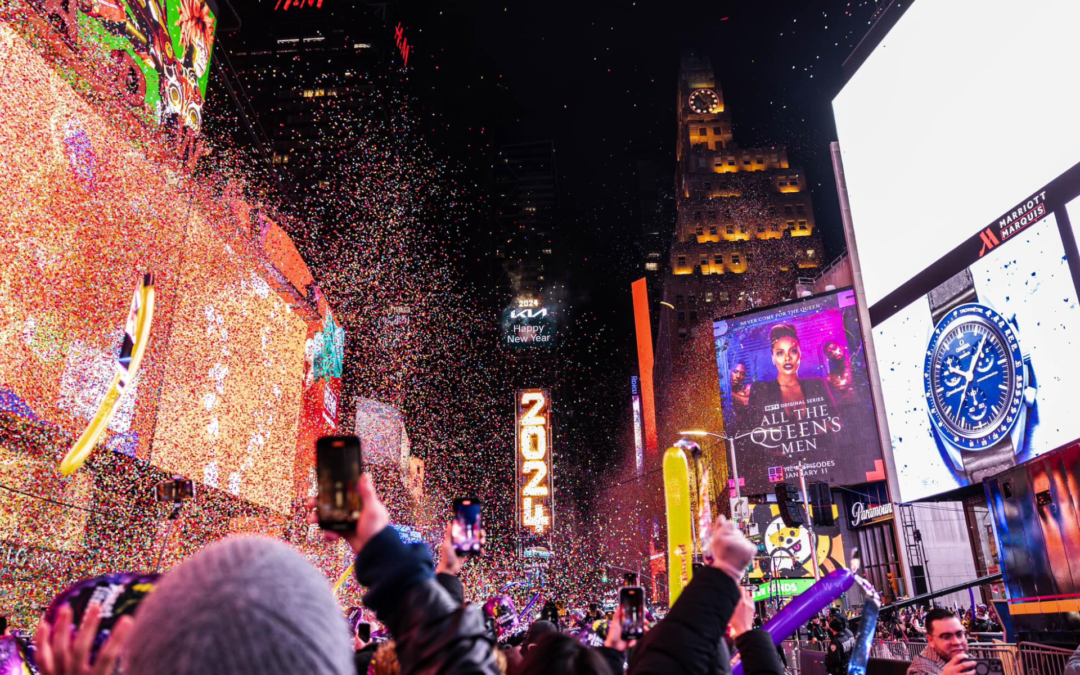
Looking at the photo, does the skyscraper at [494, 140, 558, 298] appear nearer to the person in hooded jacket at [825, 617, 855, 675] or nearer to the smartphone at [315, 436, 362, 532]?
the person in hooded jacket at [825, 617, 855, 675]

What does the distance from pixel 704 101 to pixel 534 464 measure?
3143 inches

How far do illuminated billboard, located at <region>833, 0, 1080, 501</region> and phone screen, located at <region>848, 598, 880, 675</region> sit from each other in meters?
17.3

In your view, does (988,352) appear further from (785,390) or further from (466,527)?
(466,527)

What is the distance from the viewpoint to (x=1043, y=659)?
29.0ft

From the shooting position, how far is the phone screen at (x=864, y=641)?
211 inches

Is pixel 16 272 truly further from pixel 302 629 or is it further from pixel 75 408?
pixel 302 629

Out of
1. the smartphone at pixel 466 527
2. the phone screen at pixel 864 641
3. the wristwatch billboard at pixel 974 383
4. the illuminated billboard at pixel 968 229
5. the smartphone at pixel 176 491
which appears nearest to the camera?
the smartphone at pixel 466 527

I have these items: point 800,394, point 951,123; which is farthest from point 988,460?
point 800,394

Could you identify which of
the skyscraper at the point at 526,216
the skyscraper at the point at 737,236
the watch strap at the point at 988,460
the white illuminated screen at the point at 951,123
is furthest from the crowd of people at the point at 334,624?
the skyscraper at the point at 526,216

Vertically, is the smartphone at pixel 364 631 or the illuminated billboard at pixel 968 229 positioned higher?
the illuminated billboard at pixel 968 229

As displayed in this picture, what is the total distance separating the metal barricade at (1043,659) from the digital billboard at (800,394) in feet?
105

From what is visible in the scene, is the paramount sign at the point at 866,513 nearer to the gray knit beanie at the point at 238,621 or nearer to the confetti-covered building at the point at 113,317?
the confetti-covered building at the point at 113,317

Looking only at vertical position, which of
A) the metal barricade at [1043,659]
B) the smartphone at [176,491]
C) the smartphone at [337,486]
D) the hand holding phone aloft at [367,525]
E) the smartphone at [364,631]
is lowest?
the metal barricade at [1043,659]

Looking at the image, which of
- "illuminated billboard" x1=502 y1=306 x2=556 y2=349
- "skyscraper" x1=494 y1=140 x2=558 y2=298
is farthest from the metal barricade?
"skyscraper" x1=494 y1=140 x2=558 y2=298
